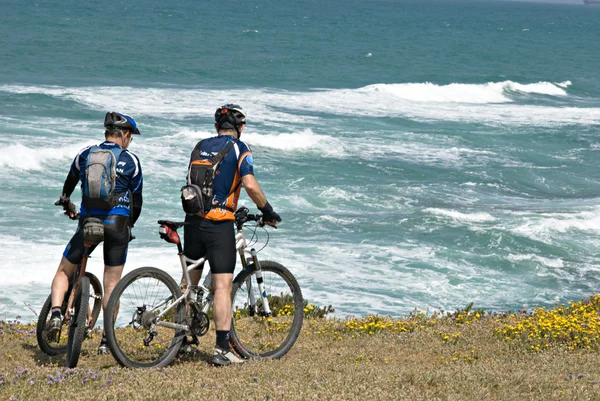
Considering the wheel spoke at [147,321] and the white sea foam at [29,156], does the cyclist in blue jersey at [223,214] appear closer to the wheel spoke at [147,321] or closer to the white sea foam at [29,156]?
the wheel spoke at [147,321]

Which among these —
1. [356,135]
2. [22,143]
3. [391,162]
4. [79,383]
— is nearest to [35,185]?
[22,143]

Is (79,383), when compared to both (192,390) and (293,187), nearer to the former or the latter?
(192,390)

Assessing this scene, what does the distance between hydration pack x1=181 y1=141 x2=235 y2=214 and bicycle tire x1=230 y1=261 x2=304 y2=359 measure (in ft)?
2.94

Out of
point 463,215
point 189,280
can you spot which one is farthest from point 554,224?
point 189,280

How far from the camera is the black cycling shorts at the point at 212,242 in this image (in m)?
7.02

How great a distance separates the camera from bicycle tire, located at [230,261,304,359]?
752cm

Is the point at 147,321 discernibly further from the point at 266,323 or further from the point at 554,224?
the point at 554,224

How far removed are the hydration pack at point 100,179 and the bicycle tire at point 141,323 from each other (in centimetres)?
61

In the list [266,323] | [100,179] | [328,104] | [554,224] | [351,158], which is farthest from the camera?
[328,104]

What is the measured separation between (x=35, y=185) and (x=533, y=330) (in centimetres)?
1800

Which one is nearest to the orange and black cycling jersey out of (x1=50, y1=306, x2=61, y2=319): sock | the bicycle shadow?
A: (x1=50, y1=306, x2=61, y2=319): sock

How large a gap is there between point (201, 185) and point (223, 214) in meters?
0.30

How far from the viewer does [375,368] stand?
726 cm

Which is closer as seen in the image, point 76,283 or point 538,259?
point 76,283
